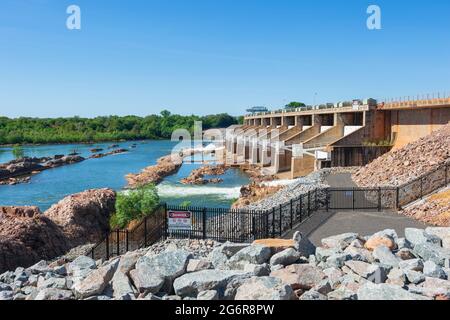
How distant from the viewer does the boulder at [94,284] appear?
24.0 feet

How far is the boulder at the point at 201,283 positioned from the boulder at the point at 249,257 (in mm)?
865

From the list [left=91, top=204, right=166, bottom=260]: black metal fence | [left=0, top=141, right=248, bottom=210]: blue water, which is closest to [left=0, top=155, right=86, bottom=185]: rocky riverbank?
[left=0, top=141, right=248, bottom=210]: blue water

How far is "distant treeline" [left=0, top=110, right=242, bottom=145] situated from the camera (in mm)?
148875

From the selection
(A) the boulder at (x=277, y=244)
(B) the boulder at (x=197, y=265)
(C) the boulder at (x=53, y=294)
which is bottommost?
(C) the boulder at (x=53, y=294)

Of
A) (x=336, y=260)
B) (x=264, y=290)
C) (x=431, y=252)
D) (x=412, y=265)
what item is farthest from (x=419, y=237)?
(x=264, y=290)

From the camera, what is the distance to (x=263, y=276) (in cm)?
725

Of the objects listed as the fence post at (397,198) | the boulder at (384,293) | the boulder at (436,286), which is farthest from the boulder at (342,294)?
the fence post at (397,198)

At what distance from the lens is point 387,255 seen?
8438mm

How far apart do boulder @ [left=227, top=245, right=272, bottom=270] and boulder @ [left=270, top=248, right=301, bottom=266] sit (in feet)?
0.61

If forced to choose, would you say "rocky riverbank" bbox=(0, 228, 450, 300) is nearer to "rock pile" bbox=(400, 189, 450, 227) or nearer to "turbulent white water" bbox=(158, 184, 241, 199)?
"rock pile" bbox=(400, 189, 450, 227)

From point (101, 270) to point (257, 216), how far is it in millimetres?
A: 9816

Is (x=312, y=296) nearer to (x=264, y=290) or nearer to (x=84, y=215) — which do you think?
(x=264, y=290)

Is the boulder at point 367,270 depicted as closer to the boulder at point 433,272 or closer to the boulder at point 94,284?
the boulder at point 433,272
